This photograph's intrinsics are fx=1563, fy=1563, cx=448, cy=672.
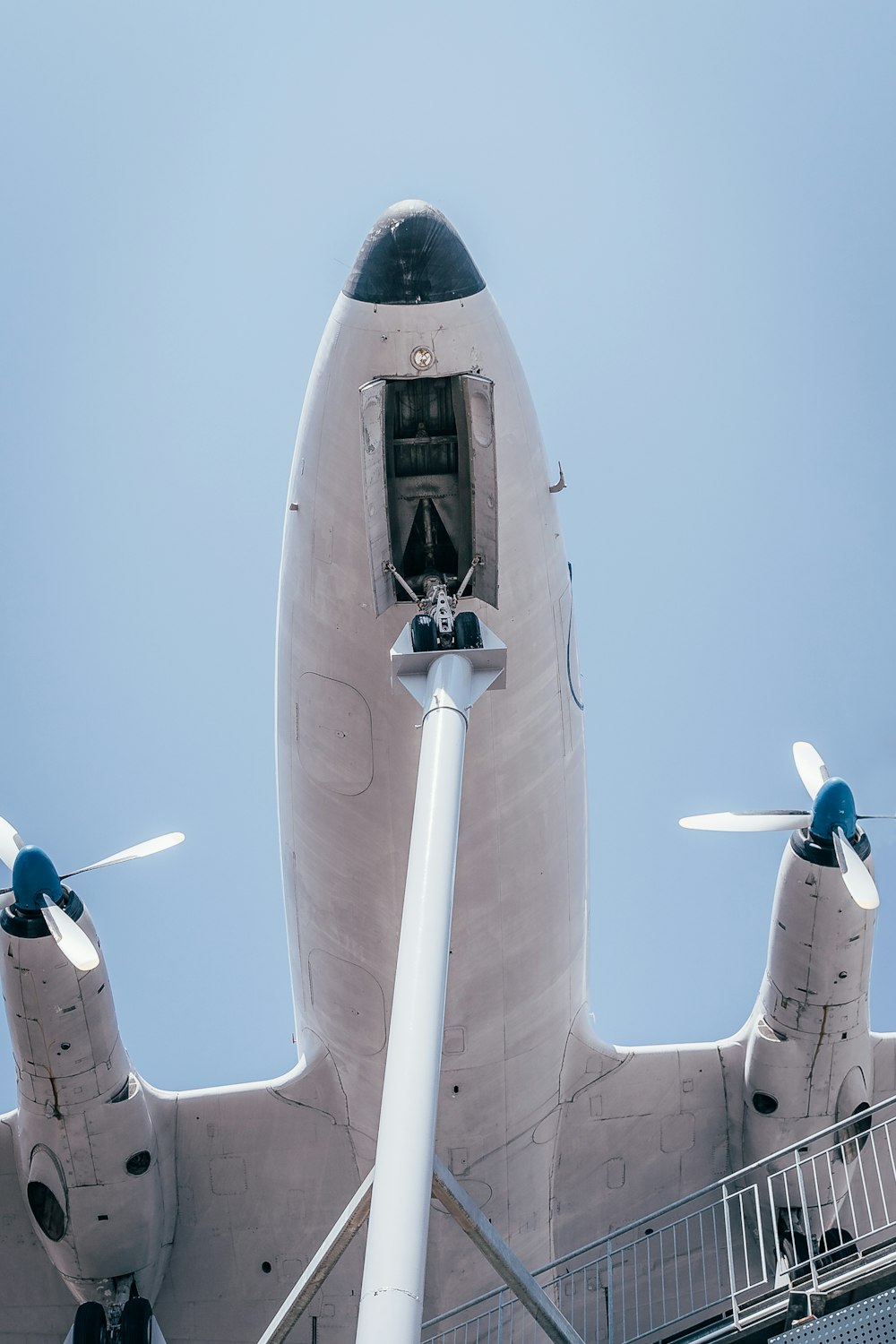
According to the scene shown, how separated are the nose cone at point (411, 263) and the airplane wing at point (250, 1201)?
10.5 m

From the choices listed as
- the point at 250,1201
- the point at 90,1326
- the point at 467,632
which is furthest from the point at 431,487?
the point at 90,1326

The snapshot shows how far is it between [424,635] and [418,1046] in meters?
4.87

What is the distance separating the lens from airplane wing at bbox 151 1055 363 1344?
818 inches

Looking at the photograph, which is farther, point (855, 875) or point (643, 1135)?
point (643, 1135)

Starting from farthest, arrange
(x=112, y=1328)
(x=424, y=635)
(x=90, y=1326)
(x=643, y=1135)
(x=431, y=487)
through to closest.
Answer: (x=643, y=1135) → (x=112, y=1328) → (x=90, y=1326) → (x=431, y=487) → (x=424, y=635)

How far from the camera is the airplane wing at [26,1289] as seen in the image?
20766 mm

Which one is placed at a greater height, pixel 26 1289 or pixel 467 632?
Result: pixel 467 632

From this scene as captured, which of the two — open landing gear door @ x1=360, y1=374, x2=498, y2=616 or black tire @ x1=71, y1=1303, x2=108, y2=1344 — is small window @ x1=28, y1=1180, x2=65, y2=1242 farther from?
open landing gear door @ x1=360, y1=374, x2=498, y2=616

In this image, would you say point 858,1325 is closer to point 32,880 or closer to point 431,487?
point 431,487

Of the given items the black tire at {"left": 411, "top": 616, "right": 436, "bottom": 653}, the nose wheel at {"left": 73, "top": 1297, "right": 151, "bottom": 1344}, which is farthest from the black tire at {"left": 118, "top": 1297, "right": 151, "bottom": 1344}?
the black tire at {"left": 411, "top": 616, "right": 436, "bottom": 653}

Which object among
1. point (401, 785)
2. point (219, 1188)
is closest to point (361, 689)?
point (401, 785)

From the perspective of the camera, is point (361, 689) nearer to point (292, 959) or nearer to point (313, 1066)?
point (292, 959)

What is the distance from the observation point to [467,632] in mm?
15062

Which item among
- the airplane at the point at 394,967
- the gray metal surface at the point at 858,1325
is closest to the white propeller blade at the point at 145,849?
the airplane at the point at 394,967
